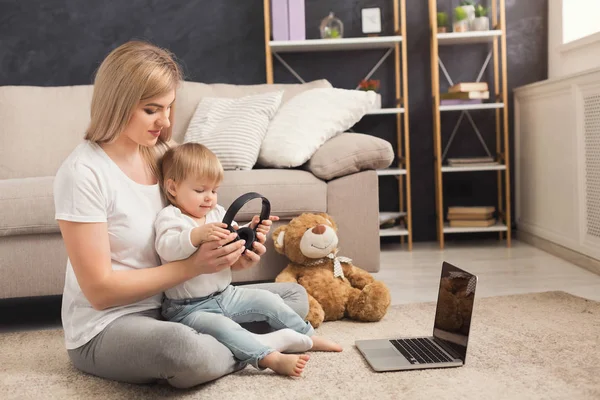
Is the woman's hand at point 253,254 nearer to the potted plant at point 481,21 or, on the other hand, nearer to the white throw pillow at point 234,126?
the white throw pillow at point 234,126

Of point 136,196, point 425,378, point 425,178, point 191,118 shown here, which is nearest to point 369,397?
point 425,378

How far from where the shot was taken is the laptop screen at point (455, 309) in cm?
172

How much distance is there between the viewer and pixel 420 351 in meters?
1.81

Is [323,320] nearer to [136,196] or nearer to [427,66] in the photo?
[136,196]

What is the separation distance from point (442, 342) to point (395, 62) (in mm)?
2405

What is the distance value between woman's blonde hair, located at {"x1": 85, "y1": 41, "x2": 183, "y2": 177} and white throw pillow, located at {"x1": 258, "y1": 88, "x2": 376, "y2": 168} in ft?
3.69

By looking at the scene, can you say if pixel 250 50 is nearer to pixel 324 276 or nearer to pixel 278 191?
pixel 278 191

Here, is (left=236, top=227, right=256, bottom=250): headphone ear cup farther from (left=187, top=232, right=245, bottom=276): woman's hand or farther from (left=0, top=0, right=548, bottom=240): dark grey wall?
(left=0, top=0, right=548, bottom=240): dark grey wall

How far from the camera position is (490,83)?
158 inches

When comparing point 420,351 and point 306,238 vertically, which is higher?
point 306,238

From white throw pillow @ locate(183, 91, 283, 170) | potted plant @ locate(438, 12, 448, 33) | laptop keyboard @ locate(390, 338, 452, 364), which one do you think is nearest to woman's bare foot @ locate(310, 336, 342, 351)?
laptop keyboard @ locate(390, 338, 452, 364)

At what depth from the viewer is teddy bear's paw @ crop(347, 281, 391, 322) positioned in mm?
2193

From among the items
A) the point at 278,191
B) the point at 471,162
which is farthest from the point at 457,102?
the point at 278,191

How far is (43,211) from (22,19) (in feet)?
6.66
